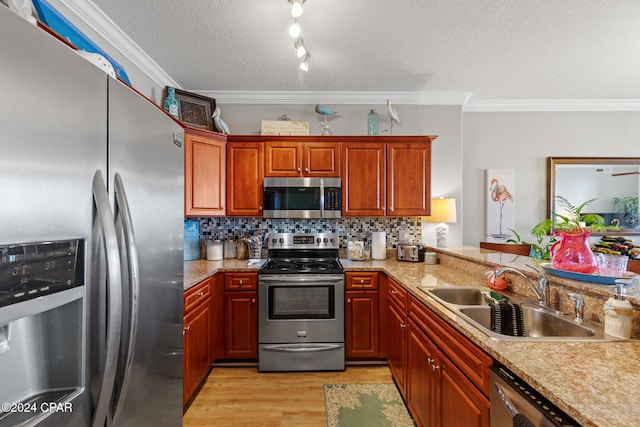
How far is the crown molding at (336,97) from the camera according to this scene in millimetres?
3236

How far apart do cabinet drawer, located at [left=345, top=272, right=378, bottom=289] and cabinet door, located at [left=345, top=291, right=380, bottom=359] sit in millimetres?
54

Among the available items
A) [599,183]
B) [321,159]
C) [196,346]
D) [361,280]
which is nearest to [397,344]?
[361,280]

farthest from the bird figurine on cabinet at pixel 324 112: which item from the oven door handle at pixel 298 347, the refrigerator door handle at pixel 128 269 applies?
the refrigerator door handle at pixel 128 269

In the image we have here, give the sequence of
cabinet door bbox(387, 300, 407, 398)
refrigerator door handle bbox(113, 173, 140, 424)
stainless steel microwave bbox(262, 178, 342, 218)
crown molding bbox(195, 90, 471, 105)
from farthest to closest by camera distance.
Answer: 1. crown molding bbox(195, 90, 471, 105)
2. stainless steel microwave bbox(262, 178, 342, 218)
3. cabinet door bbox(387, 300, 407, 398)
4. refrigerator door handle bbox(113, 173, 140, 424)

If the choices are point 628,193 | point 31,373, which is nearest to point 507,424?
point 31,373

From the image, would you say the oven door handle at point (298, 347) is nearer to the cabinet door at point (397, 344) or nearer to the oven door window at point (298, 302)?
the oven door window at point (298, 302)

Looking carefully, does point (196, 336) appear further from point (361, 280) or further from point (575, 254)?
point (575, 254)

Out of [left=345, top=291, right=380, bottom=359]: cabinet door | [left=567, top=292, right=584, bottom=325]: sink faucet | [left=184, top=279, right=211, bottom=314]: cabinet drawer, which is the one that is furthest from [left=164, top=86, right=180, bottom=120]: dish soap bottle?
[left=567, top=292, right=584, bottom=325]: sink faucet

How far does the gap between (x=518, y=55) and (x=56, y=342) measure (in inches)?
137

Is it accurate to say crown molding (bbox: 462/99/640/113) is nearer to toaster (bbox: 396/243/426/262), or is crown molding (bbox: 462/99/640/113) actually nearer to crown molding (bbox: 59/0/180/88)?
toaster (bbox: 396/243/426/262)

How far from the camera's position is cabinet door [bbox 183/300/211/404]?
1.97 m

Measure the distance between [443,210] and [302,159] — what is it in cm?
163

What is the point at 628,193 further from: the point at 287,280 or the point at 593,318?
the point at 287,280

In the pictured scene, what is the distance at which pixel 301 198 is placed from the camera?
2.96 m
